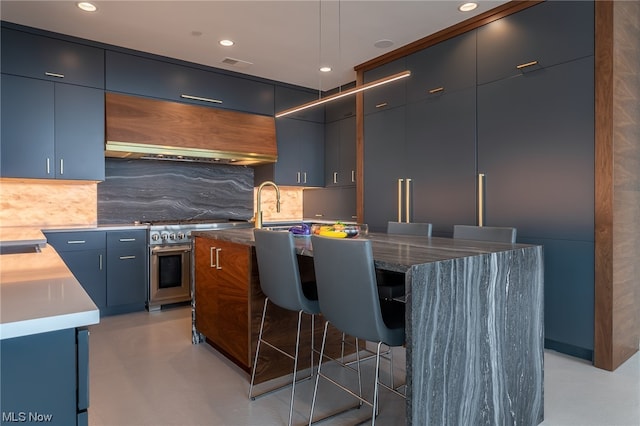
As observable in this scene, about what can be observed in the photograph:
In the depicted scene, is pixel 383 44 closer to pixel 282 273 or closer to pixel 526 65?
pixel 526 65

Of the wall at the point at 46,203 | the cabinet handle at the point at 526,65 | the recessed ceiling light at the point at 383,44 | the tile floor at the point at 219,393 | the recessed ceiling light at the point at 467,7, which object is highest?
the recessed ceiling light at the point at 383,44

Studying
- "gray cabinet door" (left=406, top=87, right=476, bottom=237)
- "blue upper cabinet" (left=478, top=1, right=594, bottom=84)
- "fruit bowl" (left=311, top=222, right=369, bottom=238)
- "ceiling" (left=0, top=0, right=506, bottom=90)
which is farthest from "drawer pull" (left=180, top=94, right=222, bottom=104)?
"blue upper cabinet" (left=478, top=1, right=594, bottom=84)

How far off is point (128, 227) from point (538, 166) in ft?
12.1

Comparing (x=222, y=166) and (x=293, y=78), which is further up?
(x=293, y=78)

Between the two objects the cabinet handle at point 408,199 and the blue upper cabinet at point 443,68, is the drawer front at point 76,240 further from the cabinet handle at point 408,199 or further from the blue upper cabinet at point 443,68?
the blue upper cabinet at point 443,68

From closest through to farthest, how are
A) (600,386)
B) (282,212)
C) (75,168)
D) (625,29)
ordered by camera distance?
(600,386)
(625,29)
(75,168)
(282,212)

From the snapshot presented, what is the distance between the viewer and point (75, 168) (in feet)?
12.1

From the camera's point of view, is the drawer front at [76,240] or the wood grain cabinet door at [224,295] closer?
the wood grain cabinet door at [224,295]

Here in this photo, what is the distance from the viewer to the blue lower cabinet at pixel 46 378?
2.66ft

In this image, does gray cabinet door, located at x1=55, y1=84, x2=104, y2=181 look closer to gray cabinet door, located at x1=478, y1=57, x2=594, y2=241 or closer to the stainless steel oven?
the stainless steel oven

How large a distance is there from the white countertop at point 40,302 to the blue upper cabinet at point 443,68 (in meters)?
3.28

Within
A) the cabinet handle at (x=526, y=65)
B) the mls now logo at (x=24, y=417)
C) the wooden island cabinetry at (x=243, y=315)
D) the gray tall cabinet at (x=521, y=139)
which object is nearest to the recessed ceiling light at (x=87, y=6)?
→ the wooden island cabinetry at (x=243, y=315)

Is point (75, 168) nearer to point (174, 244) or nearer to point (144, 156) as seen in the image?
point (144, 156)

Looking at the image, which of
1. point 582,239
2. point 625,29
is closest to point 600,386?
point 582,239
